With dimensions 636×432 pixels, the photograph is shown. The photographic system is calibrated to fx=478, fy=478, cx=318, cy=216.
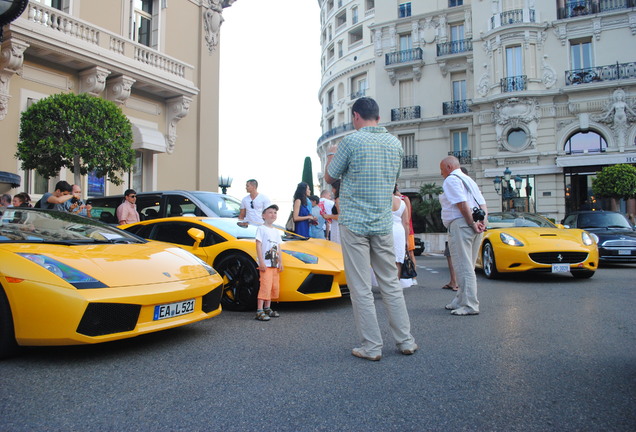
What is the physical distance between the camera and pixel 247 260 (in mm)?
5277

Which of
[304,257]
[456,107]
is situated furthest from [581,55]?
[304,257]

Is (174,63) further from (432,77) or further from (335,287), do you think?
(432,77)

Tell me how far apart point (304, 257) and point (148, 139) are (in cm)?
1147

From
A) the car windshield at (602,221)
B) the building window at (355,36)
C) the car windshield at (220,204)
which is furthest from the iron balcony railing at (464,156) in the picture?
the car windshield at (220,204)

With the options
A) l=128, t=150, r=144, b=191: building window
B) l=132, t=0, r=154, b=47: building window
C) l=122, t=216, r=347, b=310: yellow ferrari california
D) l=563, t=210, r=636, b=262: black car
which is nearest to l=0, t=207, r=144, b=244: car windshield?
l=122, t=216, r=347, b=310: yellow ferrari california

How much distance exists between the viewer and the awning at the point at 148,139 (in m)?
14.8

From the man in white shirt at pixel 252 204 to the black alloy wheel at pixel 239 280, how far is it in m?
2.22

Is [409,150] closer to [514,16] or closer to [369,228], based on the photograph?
[514,16]

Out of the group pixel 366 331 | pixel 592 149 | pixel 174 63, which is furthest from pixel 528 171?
pixel 366 331

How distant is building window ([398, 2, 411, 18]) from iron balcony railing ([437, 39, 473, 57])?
3.74 metres

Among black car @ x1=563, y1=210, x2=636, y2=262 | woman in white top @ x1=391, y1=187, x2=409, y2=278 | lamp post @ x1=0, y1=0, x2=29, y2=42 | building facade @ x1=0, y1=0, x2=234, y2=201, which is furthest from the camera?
building facade @ x1=0, y1=0, x2=234, y2=201

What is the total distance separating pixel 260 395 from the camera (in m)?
2.62

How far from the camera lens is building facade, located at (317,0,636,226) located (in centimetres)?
2462

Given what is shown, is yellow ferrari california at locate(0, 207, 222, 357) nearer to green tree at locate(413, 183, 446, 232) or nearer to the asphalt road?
the asphalt road
